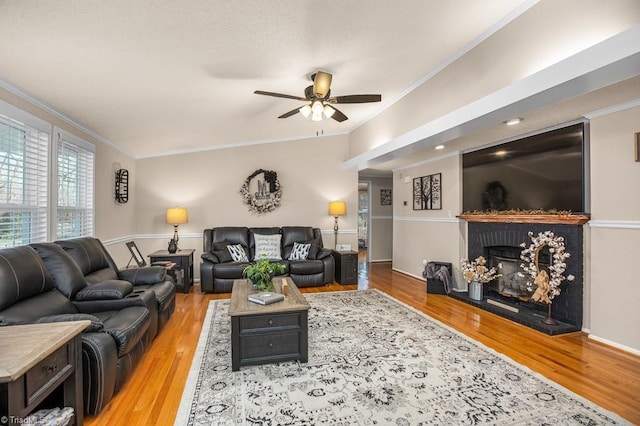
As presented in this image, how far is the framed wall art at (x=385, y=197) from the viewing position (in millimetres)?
8281

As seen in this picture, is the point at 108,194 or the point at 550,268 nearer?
the point at 550,268

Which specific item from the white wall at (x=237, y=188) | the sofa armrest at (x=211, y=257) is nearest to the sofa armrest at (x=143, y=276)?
the sofa armrest at (x=211, y=257)

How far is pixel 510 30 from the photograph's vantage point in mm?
2561

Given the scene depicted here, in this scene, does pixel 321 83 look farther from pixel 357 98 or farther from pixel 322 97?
pixel 357 98

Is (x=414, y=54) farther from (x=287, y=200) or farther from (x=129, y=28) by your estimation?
(x=287, y=200)

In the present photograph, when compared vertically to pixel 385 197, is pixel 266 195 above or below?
below

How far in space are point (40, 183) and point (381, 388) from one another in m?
3.59

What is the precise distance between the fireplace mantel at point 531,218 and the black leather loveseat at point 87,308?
4211 mm

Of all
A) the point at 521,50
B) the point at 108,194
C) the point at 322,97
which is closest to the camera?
the point at 521,50

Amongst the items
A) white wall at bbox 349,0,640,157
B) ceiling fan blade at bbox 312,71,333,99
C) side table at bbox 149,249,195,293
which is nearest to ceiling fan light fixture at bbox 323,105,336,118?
ceiling fan blade at bbox 312,71,333,99

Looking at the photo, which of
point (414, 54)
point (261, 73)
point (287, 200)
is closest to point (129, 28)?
point (261, 73)

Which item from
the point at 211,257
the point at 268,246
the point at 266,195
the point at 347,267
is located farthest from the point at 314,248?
the point at 211,257

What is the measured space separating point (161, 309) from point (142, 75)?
7.34 feet

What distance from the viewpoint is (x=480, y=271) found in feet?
14.1
